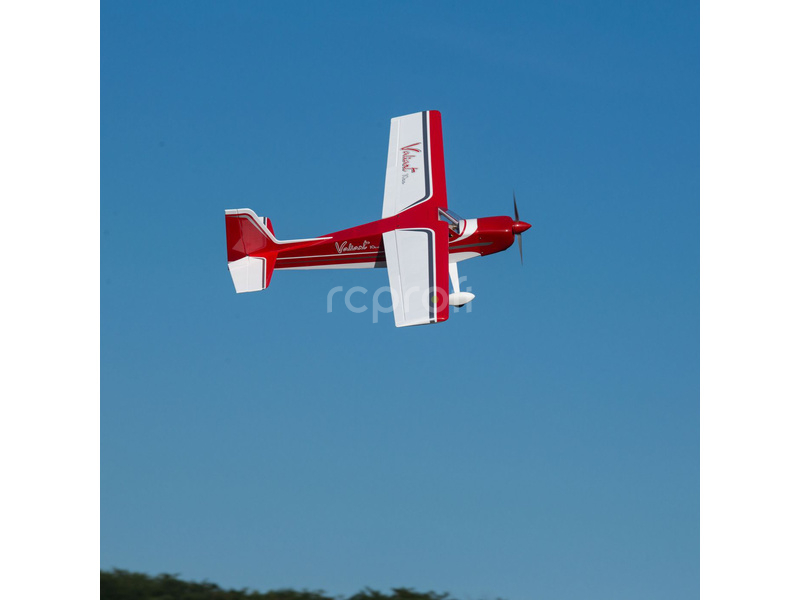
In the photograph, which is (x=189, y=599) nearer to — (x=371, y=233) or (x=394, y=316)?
(x=394, y=316)

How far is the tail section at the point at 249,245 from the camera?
76.3 feet

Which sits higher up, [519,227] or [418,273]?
[519,227]

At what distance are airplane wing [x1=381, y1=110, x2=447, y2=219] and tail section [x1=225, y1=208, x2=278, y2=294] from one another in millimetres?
2473

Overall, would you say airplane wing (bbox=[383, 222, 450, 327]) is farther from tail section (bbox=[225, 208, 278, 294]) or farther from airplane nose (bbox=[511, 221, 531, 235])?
tail section (bbox=[225, 208, 278, 294])

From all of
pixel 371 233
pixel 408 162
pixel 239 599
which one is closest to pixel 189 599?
pixel 239 599

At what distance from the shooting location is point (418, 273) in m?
21.8

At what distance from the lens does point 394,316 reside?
21016 millimetres

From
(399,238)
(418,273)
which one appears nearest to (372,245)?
(399,238)

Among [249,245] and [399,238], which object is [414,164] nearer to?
[399,238]

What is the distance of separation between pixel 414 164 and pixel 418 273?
328 cm

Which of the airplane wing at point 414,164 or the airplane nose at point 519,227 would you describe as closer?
the airplane wing at point 414,164

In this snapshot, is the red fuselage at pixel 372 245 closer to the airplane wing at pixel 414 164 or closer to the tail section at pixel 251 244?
the tail section at pixel 251 244

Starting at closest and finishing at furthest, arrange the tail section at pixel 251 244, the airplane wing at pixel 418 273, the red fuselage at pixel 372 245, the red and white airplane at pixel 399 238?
1. the airplane wing at pixel 418 273
2. the red and white airplane at pixel 399 238
3. the red fuselage at pixel 372 245
4. the tail section at pixel 251 244

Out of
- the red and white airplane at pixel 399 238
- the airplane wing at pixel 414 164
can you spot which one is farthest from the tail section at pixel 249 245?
the airplane wing at pixel 414 164
